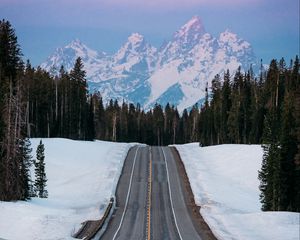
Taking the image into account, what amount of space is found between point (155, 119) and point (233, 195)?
12147 cm

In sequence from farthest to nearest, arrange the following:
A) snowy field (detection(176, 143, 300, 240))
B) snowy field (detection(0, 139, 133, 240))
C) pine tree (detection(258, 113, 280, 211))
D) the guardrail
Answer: pine tree (detection(258, 113, 280, 211)) < snowy field (detection(176, 143, 300, 240)) < the guardrail < snowy field (detection(0, 139, 133, 240))

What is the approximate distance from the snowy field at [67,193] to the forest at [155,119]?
420 cm

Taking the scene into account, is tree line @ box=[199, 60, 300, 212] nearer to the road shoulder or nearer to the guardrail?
the road shoulder

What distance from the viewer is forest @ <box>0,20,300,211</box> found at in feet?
147

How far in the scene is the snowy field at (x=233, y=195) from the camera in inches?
1640

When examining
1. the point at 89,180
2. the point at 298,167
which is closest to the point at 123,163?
the point at 89,180

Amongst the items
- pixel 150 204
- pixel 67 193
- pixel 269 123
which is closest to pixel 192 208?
pixel 150 204

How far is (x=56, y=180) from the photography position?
67.7 m

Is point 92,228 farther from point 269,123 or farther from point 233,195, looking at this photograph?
point 269,123

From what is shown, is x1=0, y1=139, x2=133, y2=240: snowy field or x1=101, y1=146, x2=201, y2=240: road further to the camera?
x1=101, y1=146, x2=201, y2=240: road

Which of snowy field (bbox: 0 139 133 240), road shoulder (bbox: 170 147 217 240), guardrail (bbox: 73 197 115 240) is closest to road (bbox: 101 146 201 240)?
road shoulder (bbox: 170 147 217 240)

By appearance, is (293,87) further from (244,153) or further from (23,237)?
(23,237)

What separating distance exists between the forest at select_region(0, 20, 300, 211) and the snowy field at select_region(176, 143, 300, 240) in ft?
11.1

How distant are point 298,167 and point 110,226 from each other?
20930 mm
